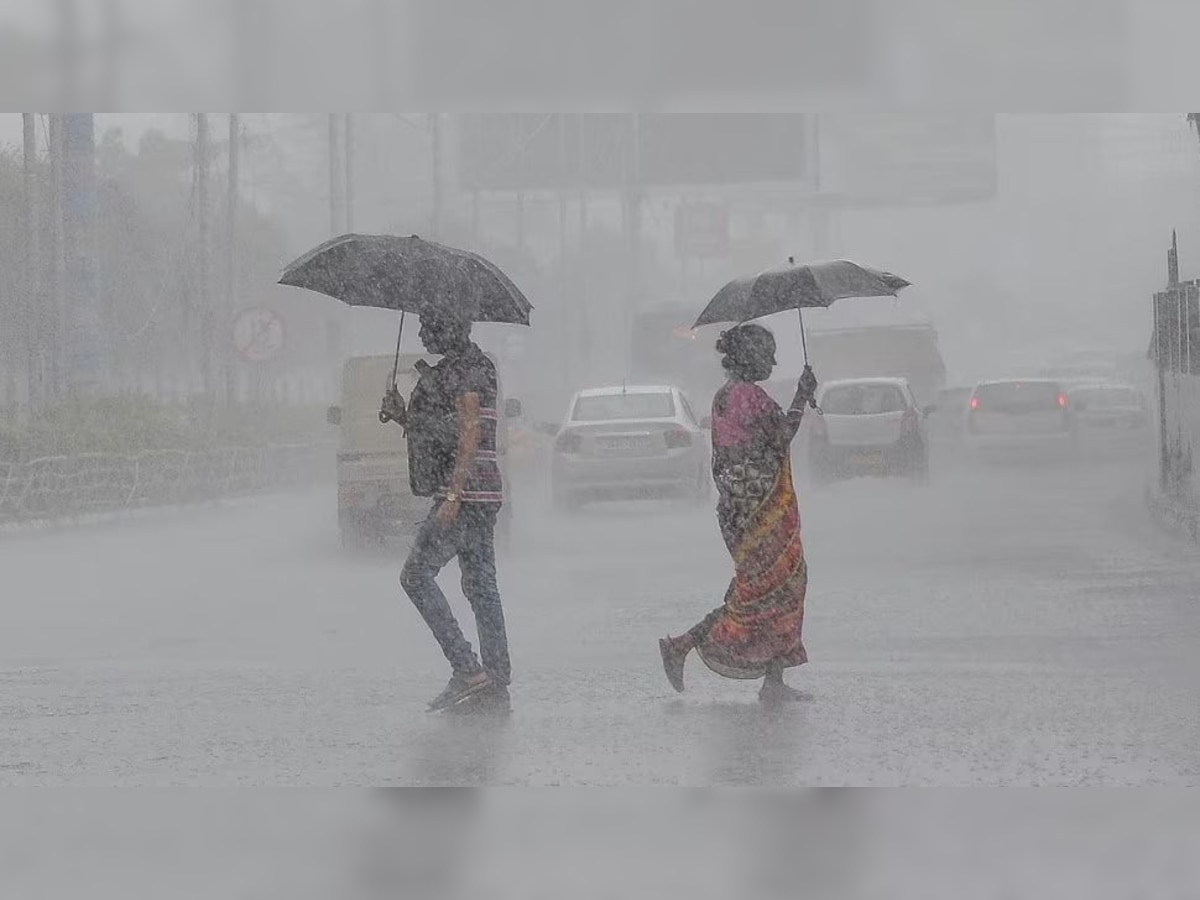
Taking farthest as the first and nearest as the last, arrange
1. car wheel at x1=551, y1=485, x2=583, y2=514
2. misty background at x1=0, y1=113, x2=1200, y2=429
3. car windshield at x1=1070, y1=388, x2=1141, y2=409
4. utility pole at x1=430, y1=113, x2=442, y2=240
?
utility pole at x1=430, y1=113, x2=442, y2=240
car windshield at x1=1070, y1=388, x2=1141, y2=409
misty background at x1=0, y1=113, x2=1200, y2=429
car wheel at x1=551, y1=485, x2=583, y2=514

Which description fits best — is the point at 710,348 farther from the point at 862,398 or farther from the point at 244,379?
the point at 244,379

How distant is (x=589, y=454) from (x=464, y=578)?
22.9 ft

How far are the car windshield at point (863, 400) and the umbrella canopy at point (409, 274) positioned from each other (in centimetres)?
819

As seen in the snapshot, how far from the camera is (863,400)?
17219 mm

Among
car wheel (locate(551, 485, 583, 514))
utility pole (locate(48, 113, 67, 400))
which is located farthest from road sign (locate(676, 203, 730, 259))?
utility pole (locate(48, 113, 67, 400))

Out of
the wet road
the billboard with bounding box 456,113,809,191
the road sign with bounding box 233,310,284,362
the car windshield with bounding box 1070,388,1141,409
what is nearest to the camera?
the wet road

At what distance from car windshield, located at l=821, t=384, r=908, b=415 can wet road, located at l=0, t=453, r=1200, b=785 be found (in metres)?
0.58

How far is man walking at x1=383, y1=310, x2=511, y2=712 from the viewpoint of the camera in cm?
895

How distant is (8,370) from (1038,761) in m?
12.0

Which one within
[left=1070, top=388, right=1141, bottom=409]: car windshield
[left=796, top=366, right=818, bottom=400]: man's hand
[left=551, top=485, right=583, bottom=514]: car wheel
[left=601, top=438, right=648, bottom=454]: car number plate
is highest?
[left=796, top=366, right=818, bottom=400]: man's hand

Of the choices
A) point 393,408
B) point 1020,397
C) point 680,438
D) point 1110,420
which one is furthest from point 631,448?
point 393,408

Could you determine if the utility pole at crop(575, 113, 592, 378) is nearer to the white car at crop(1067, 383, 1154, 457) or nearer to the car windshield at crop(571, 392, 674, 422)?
the car windshield at crop(571, 392, 674, 422)

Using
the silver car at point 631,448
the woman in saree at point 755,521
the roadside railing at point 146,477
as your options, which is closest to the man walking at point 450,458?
the woman in saree at point 755,521

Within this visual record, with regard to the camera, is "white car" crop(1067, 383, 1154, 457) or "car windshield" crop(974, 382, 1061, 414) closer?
"white car" crop(1067, 383, 1154, 457)
